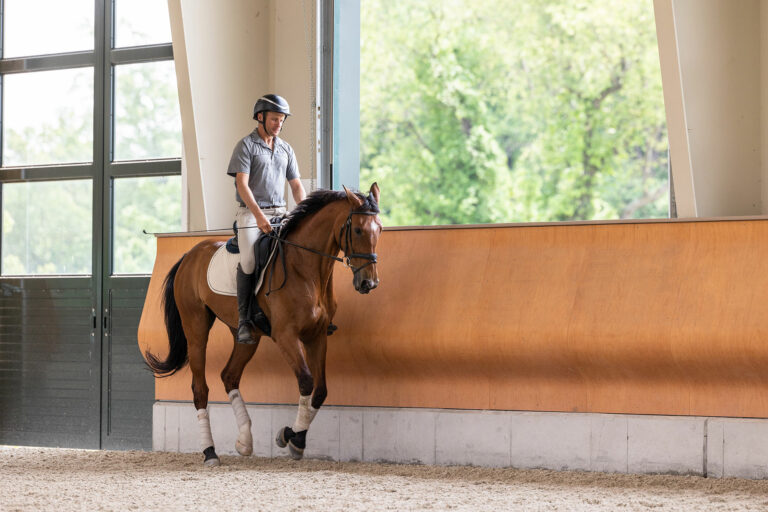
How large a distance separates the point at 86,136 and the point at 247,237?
3408 mm

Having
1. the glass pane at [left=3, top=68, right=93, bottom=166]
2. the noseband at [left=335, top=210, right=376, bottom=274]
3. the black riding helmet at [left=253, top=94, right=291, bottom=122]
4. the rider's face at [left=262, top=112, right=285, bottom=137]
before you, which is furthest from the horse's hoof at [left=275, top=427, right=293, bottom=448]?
the glass pane at [left=3, top=68, right=93, bottom=166]

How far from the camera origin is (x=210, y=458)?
6.00m

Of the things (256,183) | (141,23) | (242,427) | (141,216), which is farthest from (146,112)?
(242,427)

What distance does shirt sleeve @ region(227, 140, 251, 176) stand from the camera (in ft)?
19.2

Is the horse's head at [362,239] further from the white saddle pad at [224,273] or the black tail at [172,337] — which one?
the black tail at [172,337]

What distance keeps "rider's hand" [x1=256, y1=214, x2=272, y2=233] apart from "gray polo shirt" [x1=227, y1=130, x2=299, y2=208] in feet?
0.96

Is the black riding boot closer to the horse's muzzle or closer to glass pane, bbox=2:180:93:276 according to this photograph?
the horse's muzzle

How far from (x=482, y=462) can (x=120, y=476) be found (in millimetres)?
2201

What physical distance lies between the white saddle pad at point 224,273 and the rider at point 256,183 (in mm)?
132

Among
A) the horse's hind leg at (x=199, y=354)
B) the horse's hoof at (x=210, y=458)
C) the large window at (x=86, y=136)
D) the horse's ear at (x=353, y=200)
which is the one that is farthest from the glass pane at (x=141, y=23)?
the horse's hoof at (x=210, y=458)

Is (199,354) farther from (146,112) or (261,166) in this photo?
(146,112)

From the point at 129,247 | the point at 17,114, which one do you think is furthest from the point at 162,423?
the point at 17,114

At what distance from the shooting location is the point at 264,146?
6.01m

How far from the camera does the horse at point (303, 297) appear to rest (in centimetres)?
548
